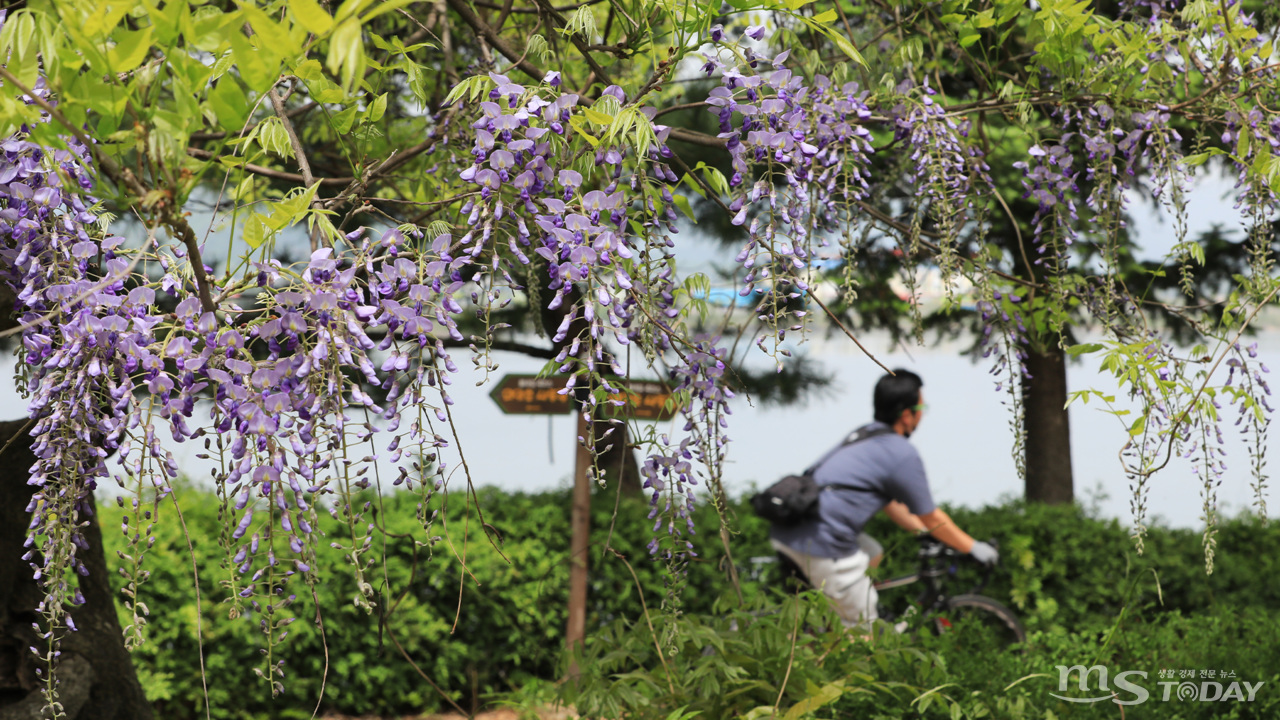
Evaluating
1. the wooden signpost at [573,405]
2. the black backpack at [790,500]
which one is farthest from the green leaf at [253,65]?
the black backpack at [790,500]

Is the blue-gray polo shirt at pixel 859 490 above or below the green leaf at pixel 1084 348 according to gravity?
below

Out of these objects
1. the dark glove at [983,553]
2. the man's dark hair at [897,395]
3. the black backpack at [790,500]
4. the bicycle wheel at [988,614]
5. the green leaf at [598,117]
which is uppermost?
the green leaf at [598,117]

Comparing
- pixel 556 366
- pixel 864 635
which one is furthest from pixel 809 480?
pixel 556 366

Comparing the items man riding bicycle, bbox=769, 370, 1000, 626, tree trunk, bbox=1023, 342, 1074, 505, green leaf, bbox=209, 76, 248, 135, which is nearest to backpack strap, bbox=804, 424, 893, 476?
man riding bicycle, bbox=769, 370, 1000, 626

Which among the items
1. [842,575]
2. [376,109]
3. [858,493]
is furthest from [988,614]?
[376,109]

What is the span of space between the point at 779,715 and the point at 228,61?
5.58ft

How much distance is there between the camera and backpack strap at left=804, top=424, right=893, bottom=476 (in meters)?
3.78

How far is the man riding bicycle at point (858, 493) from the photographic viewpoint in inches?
145

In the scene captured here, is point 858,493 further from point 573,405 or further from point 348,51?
point 348,51

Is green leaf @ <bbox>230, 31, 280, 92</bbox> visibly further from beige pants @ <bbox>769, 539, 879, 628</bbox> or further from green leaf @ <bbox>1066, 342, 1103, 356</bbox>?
beige pants @ <bbox>769, 539, 879, 628</bbox>

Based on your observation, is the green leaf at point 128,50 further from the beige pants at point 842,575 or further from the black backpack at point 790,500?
the beige pants at point 842,575

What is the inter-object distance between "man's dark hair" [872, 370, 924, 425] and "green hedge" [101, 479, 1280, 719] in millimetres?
976

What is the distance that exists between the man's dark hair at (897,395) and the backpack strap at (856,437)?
0.06m

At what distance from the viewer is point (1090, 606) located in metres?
4.80
